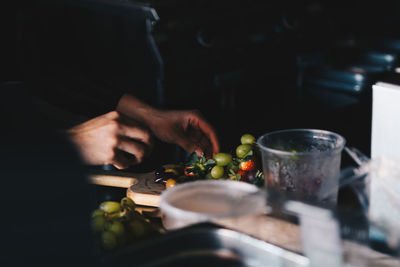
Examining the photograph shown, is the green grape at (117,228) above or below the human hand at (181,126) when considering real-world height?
below

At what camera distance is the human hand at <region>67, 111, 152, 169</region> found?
1718 millimetres

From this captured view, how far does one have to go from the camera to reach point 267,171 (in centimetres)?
142

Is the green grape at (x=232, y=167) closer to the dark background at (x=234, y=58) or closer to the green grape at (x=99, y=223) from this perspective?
the green grape at (x=99, y=223)

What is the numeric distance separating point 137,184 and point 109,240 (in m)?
0.58

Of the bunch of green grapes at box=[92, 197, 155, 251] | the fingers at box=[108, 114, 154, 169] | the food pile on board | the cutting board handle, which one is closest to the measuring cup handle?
the food pile on board

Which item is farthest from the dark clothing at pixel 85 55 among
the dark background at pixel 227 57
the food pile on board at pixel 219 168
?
the food pile on board at pixel 219 168

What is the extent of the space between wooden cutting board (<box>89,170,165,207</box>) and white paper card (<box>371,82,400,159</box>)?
824mm

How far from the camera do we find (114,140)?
1.71m

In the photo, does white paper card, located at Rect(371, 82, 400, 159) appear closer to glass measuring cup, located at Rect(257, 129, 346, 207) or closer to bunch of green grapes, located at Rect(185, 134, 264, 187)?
glass measuring cup, located at Rect(257, 129, 346, 207)

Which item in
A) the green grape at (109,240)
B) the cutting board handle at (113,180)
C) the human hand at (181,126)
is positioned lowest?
the cutting board handle at (113,180)

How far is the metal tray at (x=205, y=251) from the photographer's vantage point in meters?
1.06

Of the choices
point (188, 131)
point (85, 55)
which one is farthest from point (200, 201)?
point (85, 55)

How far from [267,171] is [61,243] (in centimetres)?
77

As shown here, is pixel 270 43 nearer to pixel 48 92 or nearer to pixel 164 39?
pixel 164 39
